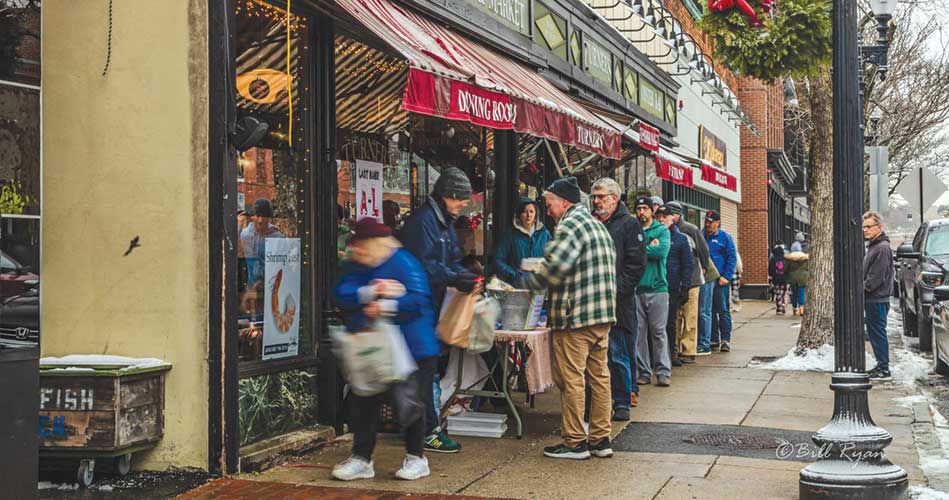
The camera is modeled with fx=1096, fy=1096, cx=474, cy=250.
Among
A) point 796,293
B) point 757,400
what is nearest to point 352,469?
point 757,400

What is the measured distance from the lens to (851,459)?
6.32 metres

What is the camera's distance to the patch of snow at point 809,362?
1297cm

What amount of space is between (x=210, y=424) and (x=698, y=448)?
11.5ft

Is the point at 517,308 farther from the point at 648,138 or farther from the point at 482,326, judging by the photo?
the point at 648,138

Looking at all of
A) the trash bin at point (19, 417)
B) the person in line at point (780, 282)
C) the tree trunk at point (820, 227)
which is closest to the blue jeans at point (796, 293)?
the person in line at point (780, 282)

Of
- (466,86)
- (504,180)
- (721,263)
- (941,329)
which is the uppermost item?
(466,86)

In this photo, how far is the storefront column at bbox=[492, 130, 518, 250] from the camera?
37.8 ft

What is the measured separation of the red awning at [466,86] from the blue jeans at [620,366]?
176cm

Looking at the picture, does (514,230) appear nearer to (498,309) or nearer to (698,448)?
(498,309)

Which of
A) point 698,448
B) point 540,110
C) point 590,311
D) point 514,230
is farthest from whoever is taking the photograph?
point 514,230

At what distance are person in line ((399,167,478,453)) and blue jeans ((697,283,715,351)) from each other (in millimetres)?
7615

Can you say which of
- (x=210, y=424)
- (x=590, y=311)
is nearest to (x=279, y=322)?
(x=210, y=424)

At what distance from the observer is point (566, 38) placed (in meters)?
14.2

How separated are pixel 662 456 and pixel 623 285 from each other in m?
1.69
